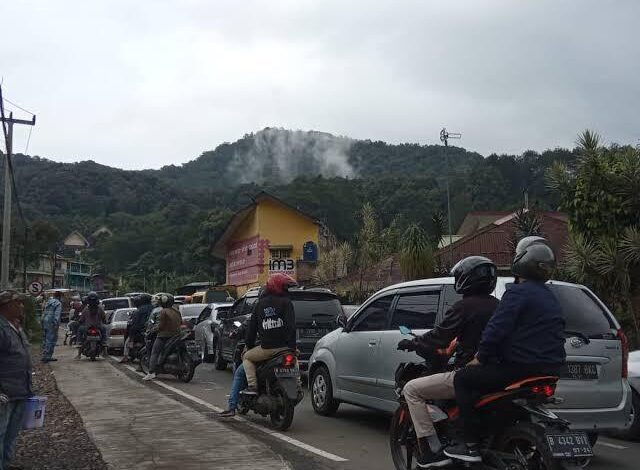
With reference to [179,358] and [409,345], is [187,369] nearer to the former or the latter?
[179,358]

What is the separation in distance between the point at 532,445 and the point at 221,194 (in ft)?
303

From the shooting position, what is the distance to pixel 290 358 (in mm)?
8852

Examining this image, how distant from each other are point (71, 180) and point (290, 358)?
8145 cm

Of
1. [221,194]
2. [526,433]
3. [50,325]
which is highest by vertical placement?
[221,194]

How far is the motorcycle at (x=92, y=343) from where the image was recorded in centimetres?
1944

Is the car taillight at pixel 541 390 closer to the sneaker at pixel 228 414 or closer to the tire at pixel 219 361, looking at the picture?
the sneaker at pixel 228 414

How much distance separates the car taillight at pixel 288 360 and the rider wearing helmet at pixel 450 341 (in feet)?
10.8

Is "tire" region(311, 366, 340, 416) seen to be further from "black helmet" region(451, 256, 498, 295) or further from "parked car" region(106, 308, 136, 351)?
"parked car" region(106, 308, 136, 351)

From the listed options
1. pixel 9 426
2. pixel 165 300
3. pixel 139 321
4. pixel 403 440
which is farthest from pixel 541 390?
pixel 139 321

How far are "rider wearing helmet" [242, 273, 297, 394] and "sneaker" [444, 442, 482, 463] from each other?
396 centimetres

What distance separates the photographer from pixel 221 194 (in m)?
95.8

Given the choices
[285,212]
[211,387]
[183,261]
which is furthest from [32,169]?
[211,387]

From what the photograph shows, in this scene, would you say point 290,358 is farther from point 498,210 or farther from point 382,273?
point 498,210

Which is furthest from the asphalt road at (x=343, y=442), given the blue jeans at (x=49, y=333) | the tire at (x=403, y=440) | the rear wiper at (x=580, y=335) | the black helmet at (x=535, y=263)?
the blue jeans at (x=49, y=333)
